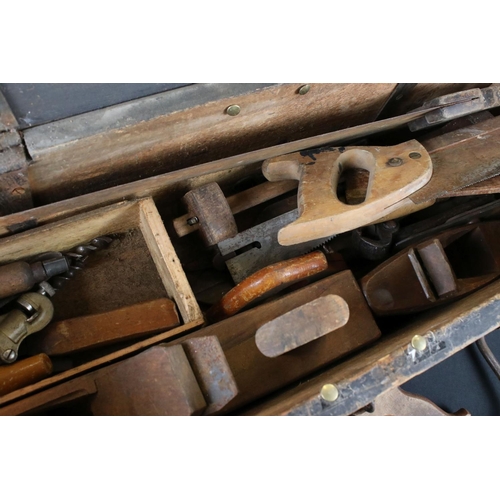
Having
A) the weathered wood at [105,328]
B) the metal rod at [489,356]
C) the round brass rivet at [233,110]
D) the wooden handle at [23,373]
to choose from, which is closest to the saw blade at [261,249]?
the weathered wood at [105,328]

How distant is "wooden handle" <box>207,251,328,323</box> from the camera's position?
1399 millimetres

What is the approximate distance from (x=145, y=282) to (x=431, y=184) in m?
0.87

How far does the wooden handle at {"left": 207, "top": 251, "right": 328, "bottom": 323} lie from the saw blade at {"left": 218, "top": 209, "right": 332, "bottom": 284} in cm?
16

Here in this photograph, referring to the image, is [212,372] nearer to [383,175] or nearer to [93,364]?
[93,364]

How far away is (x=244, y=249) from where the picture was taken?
5.29ft

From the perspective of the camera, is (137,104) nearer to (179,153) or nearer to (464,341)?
(179,153)

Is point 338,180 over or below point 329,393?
over

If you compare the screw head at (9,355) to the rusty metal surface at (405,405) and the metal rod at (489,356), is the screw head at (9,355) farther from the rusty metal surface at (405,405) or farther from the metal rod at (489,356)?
the metal rod at (489,356)

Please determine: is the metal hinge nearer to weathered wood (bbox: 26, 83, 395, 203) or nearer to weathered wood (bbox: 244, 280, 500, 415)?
weathered wood (bbox: 26, 83, 395, 203)

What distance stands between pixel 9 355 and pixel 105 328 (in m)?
0.24

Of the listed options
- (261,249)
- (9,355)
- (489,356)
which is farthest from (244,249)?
(489,356)

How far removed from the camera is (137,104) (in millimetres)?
1263

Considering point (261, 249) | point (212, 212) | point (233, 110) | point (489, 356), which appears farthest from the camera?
point (489, 356)

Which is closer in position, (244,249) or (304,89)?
(304,89)
